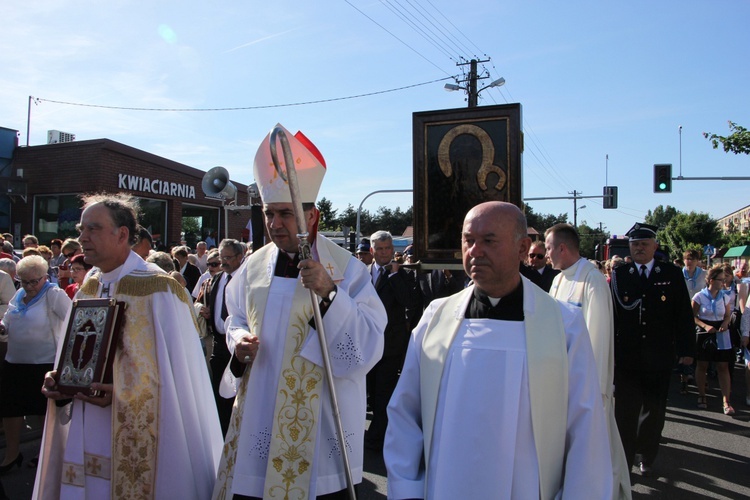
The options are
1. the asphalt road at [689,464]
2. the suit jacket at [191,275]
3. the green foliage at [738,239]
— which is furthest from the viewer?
the green foliage at [738,239]

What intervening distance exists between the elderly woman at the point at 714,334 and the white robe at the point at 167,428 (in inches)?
283

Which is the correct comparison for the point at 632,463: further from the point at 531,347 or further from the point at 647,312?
the point at 531,347

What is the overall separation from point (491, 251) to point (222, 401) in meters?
4.13

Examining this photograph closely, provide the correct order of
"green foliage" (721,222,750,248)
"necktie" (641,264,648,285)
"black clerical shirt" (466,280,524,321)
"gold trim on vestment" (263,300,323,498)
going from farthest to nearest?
"green foliage" (721,222,750,248) < "necktie" (641,264,648,285) < "gold trim on vestment" (263,300,323,498) < "black clerical shirt" (466,280,524,321)

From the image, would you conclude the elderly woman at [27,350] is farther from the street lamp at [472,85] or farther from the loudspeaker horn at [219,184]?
the street lamp at [472,85]

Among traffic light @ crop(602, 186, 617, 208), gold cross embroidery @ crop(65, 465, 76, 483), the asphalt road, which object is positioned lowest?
the asphalt road

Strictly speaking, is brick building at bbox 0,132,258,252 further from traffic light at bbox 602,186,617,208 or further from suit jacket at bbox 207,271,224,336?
traffic light at bbox 602,186,617,208

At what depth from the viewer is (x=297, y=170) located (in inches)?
120

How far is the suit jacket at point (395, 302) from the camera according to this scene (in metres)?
6.59

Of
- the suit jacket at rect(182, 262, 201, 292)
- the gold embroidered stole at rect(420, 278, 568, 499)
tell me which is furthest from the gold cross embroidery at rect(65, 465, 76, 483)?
the suit jacket at rect(182, 262, 201, 292)

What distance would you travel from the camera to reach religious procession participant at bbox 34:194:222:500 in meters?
3.10

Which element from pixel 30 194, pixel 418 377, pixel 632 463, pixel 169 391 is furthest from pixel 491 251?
pixel 30 194

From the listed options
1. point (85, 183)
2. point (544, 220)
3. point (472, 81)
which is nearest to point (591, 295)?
point (85, 183)

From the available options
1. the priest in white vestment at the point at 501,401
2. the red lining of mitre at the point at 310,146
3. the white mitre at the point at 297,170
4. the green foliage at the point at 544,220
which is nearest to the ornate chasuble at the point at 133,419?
the white mitre at the point at 297,170
